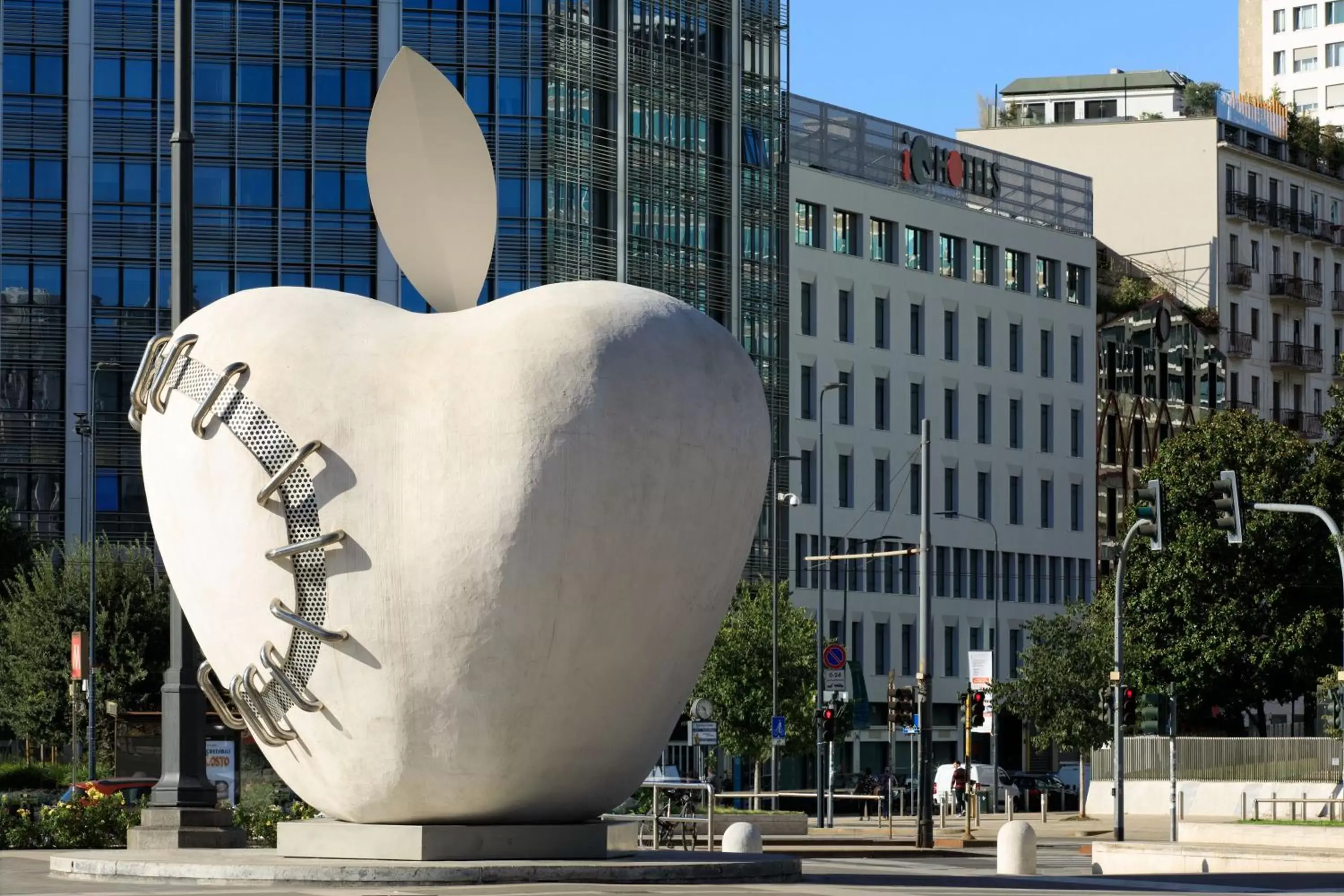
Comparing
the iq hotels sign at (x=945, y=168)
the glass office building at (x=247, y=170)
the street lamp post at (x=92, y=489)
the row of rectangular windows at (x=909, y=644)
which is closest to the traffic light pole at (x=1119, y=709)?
the street lamp post at (x=92, y=489)

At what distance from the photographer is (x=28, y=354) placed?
7856cm

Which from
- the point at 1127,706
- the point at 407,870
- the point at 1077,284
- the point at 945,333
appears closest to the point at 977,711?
the point at 1127,706

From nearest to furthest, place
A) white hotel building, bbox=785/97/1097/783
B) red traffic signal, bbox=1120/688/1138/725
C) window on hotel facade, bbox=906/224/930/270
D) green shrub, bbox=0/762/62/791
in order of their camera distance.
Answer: red traffic signal, bbox=1120/688/1138/725
green shrub, bbox=0/762/62/791
white hotel building, bbox=785/97/1097/783
window on hotel facade, bbox=906/224/930/270

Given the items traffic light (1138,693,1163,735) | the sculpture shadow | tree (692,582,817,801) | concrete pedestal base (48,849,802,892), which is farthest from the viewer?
tree (692,582,817,801)

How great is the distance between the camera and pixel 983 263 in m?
96.9

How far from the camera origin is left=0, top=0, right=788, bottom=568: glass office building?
257 feet

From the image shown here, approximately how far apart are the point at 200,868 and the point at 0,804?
10.8 meters

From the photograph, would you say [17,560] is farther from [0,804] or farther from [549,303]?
[549,303]

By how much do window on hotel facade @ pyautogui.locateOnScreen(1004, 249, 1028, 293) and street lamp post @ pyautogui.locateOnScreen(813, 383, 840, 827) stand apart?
1258 cm

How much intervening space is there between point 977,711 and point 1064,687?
15.4 metres

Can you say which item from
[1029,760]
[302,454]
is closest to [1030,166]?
[1029,760]

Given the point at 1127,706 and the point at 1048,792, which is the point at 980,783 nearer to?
the point at 1048,792

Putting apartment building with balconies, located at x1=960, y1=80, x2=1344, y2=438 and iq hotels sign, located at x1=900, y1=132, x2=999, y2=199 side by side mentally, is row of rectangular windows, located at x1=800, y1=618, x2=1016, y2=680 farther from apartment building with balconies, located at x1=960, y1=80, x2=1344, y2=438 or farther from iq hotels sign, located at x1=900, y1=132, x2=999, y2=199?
apartment building with balconies, located at x1=960, y1=80, x2=1344, y2=438

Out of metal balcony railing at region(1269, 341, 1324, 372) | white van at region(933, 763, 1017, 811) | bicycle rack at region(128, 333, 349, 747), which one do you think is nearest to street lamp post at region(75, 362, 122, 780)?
white van at region(933, 763, 1017, 811)
